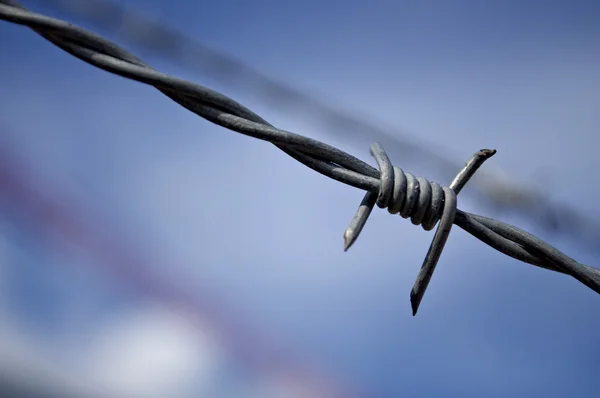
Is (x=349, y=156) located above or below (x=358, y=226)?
above

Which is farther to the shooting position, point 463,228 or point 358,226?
point 463,228

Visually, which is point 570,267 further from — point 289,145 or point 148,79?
point 148,79

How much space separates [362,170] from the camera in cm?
120

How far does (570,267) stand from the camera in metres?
1.25

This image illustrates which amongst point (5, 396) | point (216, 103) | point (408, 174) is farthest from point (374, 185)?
point (5, 396)

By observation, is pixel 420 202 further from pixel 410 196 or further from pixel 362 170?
pixel 362 170

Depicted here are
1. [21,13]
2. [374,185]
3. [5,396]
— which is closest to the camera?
[21,13]

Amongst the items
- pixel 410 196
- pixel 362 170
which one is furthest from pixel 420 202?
pixel 362 170

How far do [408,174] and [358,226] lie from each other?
19 cm

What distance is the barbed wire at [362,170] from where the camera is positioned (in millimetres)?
1078

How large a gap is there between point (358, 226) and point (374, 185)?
13 centimetres

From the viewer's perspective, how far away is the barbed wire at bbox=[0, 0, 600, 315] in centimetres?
108

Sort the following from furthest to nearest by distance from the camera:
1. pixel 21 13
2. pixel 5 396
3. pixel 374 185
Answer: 1. pixel 5 396
2. pixel 374 185
3. pixel 21 13

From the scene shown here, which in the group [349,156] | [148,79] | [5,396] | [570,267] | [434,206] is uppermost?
[5,396]
